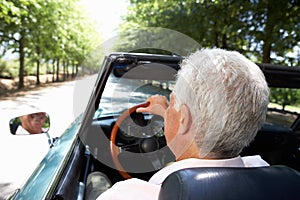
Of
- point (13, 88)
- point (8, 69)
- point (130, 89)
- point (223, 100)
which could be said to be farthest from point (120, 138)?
point (8, 69)

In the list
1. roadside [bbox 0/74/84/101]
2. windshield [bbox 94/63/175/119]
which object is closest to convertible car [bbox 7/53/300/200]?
windshield [bbox 94/63/175/119]

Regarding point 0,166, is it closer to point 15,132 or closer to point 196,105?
point 15,132

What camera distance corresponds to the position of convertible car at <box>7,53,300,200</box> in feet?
5.44

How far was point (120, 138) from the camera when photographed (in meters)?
2.45

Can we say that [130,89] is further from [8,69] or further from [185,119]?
[8,69]

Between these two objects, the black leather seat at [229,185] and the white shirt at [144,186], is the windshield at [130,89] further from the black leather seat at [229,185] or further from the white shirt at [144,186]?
the black leather seat at [229,185]

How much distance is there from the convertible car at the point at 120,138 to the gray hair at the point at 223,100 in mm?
740

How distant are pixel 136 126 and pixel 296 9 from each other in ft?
23.2

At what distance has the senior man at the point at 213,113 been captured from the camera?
36.8 inches

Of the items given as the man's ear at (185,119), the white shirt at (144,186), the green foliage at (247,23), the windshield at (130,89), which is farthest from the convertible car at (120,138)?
the green foliage at (247,23)

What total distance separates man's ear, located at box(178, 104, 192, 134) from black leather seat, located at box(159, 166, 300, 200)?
0.18m

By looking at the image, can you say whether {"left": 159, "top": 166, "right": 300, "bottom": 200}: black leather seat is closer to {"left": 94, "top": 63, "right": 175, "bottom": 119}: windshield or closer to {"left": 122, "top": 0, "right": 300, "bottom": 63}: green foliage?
{"left": 94, "top": 63, "right": 175, "bottom": 119}: windshield

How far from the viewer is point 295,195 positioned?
2.84 ft

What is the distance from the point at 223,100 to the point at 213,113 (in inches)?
2.2
